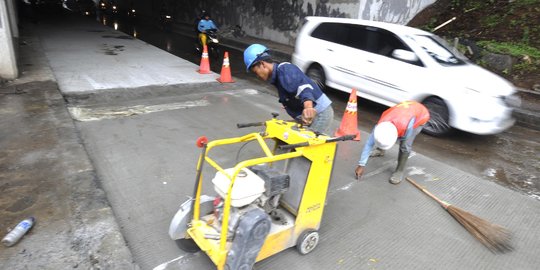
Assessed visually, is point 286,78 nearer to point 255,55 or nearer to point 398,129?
point 255,55

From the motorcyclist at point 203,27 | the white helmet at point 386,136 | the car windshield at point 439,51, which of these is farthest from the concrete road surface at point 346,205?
the motorcyclist at point 203,27

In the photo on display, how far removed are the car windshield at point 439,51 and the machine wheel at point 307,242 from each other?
471cm

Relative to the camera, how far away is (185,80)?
8.12 metres

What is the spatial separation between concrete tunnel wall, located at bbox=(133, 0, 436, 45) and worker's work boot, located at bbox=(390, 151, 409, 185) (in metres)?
9.46

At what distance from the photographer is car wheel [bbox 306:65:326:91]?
317 inches

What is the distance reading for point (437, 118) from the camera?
6.03m

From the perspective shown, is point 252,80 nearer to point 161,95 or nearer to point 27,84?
point 161,95

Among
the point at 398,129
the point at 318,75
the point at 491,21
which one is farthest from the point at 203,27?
the point at 398,129

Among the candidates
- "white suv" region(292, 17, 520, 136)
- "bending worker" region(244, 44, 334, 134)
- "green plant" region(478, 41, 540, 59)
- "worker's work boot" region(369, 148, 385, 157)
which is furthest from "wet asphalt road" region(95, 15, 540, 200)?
"green plant" region(478, 41, 540, 59)

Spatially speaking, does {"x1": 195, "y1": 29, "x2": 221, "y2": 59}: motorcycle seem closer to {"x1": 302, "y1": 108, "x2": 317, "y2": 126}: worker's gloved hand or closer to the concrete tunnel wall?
the concrete tunnel wall

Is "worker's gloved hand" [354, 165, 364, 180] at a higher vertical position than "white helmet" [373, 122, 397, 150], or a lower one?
lower

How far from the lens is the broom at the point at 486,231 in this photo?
3.20 metres

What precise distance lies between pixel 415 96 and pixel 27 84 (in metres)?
7.25

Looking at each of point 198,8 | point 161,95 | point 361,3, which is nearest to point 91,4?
point 198,8
